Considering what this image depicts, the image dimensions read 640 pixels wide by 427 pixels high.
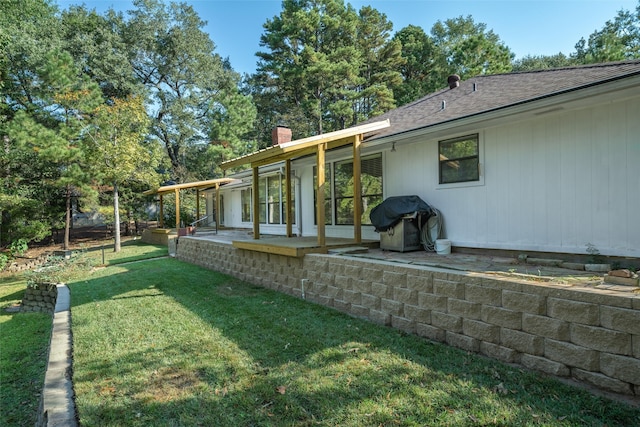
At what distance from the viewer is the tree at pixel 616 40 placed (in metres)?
20.2

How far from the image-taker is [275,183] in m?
12.0

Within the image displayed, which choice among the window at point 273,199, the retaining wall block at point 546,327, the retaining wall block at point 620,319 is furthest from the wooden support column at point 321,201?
the window at point 273,199

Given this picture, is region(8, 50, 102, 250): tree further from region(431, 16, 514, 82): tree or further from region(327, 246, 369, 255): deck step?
region(431, 16, 514, 82): tree

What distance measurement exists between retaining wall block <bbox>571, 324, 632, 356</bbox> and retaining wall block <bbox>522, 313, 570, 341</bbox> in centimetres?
Result: 7

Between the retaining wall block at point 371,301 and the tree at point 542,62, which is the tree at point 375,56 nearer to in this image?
Result: the tree at point 542,62

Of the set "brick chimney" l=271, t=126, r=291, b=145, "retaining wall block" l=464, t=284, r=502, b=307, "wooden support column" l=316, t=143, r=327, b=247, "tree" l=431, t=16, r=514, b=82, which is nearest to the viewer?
"retaining wall block" l=464, t=284, r=502, b=307

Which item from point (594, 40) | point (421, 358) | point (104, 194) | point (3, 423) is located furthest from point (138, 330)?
point (594, 40)

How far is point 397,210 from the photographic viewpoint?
6.14 meters

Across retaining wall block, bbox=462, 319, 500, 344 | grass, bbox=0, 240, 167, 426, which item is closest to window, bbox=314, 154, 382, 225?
retaining wall block, bbox=462, 319, 500, 344

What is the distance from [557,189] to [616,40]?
80.2ft

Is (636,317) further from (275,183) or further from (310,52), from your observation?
(310,52)

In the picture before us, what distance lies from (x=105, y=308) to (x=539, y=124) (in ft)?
24.4

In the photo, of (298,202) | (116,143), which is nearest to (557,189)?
(298,202)

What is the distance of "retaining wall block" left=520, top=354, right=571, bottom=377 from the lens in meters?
3.00
